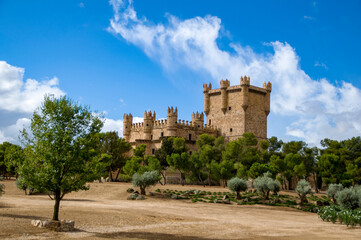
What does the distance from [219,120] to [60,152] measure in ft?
169

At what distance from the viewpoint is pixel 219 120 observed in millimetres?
66688

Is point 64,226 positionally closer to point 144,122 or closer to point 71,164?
point 71,164

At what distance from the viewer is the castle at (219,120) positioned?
62281 millimetres

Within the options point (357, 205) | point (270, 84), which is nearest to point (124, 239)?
point (357, 205)

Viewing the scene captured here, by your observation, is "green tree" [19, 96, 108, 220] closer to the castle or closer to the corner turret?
the castle

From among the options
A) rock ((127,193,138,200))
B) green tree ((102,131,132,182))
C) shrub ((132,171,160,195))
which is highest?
green tree ((102,131,132,182))

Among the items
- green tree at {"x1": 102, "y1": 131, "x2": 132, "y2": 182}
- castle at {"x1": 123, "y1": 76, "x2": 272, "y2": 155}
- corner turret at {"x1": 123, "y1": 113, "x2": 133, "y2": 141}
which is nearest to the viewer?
green tree at {"x1": 102, "y1": 131, "x2": 132, "y2": 182}

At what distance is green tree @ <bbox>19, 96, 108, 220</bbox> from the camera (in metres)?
16.4

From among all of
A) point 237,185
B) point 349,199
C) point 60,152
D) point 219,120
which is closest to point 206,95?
point 219,120

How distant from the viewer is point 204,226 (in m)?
20.4

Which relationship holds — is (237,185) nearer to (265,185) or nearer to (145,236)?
(265,185)

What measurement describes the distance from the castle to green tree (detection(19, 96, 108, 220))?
42.6 meters

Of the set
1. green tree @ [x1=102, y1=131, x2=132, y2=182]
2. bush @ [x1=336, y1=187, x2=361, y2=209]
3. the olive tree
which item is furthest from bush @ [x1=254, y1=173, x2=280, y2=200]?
green tree @ [x1=102, y1=131, x2=132, y2=182]

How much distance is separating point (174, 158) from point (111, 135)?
13.7 m
